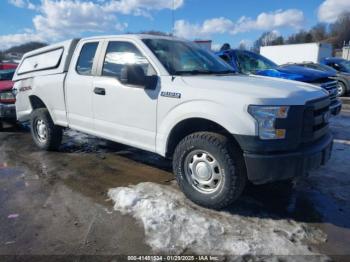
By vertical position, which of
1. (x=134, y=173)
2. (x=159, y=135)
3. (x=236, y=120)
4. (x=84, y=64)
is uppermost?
(x=84, y=64)

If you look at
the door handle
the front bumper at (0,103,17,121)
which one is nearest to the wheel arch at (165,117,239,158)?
the door handle

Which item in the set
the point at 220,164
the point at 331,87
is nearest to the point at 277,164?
the point at 220,164

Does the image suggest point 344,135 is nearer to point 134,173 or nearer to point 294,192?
point 294,192

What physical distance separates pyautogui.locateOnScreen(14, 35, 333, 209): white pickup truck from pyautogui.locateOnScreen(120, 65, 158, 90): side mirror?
0.01 meters

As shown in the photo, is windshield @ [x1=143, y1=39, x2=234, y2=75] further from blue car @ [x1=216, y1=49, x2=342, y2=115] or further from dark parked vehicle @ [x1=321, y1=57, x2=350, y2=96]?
dark parked vehicle @ [x1=321, y1=57, x2=350, y2=96]

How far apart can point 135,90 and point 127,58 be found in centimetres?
55

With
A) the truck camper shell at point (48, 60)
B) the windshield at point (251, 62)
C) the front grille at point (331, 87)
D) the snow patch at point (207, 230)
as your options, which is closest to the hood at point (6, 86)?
the truck camper shell at point (48, 60)

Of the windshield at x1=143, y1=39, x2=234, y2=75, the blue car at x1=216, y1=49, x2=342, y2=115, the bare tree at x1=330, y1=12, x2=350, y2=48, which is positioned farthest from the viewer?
the bare tree at x1=330, y1=12, x2=350, y2=48

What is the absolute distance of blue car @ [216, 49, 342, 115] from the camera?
26.1 feet

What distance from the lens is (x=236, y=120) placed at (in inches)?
134

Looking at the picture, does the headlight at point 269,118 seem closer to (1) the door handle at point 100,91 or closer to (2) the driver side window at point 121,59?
(2) the driver side window at point 121,59

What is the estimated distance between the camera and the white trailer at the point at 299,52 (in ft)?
96.0

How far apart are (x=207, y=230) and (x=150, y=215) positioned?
2.08 feet

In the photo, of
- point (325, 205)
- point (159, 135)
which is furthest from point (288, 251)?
point (159, 135)
